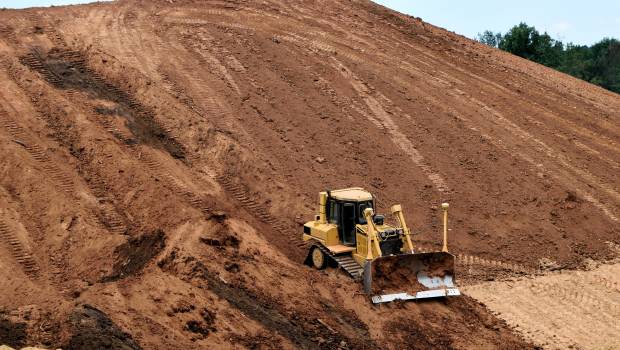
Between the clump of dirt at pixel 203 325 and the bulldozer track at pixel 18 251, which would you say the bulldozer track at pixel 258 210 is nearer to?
the clump of dirt at pixel 203 325

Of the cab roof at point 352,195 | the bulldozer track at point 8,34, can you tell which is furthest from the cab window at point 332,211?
the bulldozer track at point 8,34

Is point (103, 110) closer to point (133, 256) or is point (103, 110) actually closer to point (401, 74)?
point (133, 256)

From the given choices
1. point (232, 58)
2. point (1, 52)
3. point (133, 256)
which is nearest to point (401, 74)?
point (232, 58)

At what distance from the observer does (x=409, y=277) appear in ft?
53.2

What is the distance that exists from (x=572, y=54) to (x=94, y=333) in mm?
54036

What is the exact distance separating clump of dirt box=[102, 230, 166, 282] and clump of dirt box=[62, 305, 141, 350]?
228 cm

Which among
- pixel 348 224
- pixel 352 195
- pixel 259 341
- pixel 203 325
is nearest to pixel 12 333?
pixel 203 325

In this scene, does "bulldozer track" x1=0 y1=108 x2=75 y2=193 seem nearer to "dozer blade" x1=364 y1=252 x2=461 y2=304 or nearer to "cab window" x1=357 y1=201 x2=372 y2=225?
"cab window" x1=357 y1=201 x2=372 y2=225

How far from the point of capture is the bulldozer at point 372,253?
52.3ft

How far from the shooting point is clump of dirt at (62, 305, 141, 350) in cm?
1195

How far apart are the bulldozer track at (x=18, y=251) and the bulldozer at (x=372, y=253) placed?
5871 mm

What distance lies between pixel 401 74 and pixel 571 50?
37324mm

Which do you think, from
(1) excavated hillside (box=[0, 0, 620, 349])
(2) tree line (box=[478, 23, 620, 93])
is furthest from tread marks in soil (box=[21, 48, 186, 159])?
(2) tree line (box=[478, 23, 620, 93])

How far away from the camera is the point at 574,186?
24.1 m
